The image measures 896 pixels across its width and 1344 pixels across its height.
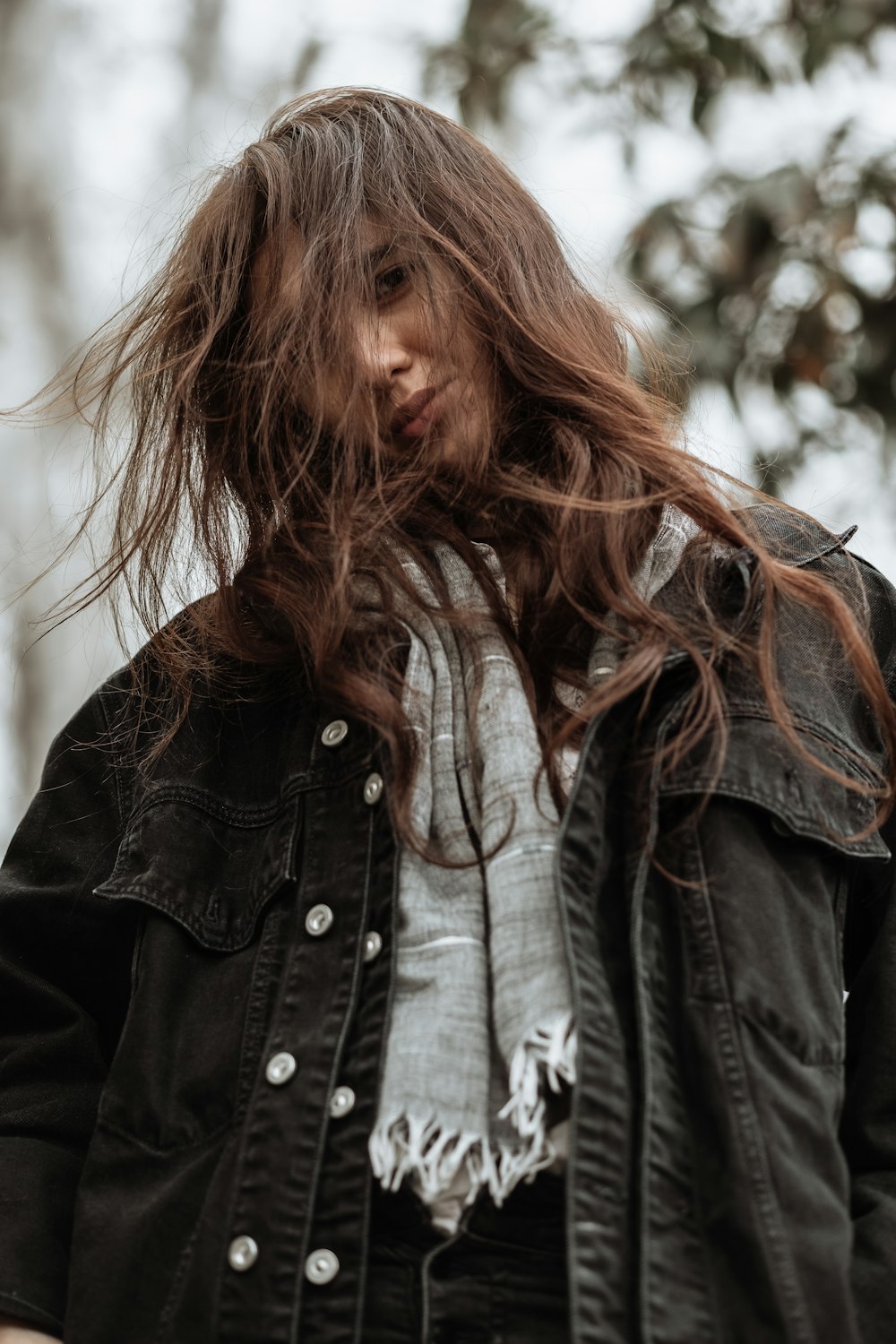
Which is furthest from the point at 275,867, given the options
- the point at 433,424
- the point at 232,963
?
the point at 433,424

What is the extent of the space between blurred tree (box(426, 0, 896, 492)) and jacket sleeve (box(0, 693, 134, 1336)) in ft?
4.85

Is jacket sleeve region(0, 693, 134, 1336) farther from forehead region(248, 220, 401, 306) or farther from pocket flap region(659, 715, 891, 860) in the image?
pocket flap region(659, 715, 891, 860)

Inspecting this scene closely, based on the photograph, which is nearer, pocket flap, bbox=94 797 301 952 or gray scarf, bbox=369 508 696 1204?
gray scarf, bbox=369 508 696 1204

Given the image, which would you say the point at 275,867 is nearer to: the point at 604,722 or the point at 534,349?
the point at 604,722

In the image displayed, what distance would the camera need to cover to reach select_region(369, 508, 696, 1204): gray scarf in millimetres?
878

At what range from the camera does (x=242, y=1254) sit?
2.94 feet

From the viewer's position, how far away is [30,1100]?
1.12 metres

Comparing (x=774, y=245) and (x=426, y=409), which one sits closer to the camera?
(x=426, y=409)

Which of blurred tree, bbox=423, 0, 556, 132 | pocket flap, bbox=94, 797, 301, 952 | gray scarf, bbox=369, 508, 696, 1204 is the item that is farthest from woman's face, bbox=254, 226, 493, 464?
blurred tree, bbox=423, 0, 556, 132

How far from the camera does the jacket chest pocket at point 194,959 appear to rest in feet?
3.30

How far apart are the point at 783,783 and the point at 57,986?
A: 0.67 m

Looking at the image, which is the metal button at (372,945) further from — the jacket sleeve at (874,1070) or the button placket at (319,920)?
the jacket sleeve at (874,1070)

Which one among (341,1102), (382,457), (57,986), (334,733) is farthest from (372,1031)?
(382,457)

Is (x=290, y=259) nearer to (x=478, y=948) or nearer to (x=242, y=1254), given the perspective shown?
(x=478, y=948)
